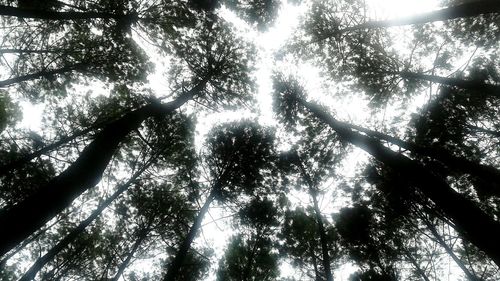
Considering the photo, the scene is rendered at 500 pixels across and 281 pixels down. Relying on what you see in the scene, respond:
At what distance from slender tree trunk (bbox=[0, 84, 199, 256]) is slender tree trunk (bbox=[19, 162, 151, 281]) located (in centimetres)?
424

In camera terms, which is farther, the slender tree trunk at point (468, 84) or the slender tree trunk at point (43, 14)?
the slender tree trunk at point (468, 84)

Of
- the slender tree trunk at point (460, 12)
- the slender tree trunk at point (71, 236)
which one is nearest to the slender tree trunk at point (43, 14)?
the slender tree trunk at point (71, 236)

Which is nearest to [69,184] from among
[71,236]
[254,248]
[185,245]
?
[71,236]

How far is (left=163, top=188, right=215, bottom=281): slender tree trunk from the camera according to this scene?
339 inches

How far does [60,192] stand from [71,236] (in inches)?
239

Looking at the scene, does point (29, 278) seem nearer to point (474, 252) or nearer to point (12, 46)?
point (12, 46)

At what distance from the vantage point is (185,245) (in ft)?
30.9

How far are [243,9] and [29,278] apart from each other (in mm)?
9999

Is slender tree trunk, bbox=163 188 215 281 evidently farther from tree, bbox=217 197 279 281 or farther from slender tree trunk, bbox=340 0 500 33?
slender tree trunk, bbox=340 0 500 33

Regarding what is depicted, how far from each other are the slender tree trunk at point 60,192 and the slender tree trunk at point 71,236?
424 cm

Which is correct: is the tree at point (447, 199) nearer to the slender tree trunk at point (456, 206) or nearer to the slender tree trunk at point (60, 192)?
the slender tree trunk at point (456, 206)

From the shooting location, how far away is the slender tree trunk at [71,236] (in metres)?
7.16

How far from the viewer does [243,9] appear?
1038cm

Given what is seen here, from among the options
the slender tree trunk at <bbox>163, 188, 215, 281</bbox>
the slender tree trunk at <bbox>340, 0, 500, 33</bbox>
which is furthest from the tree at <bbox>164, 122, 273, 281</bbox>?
the slender tree trunk at <bbox>340, 0, 500, 33</bbox>
